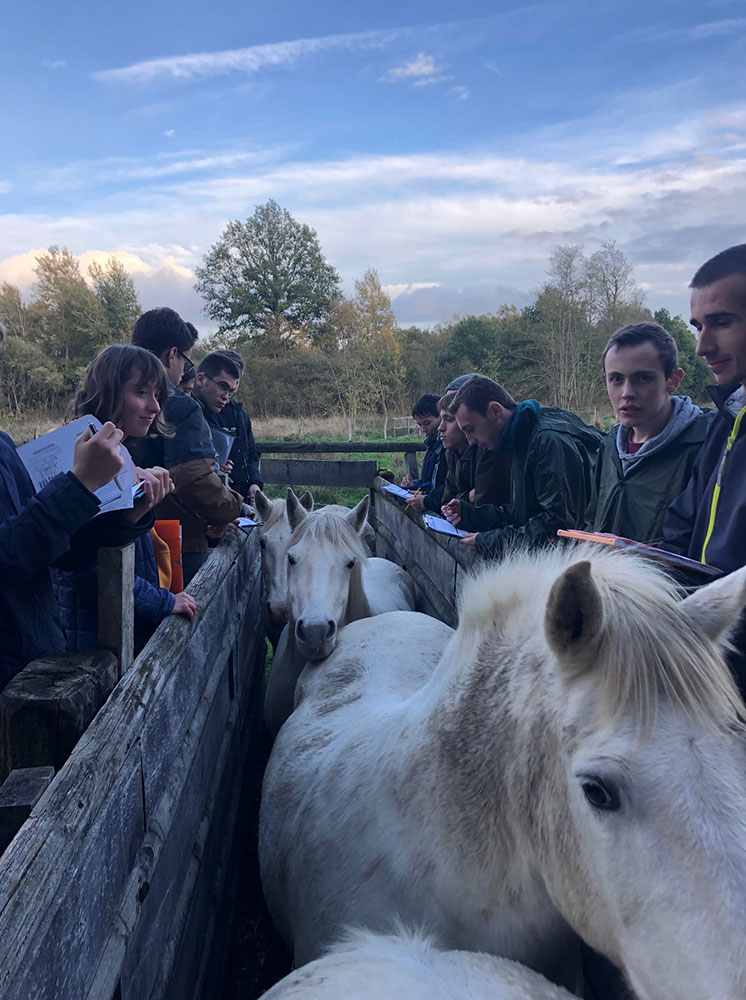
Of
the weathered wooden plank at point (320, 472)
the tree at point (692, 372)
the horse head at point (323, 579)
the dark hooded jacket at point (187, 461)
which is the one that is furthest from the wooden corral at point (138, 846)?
the tree at point (692, 372)

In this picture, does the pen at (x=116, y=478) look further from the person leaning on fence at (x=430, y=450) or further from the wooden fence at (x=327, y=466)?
the wooden fence at (x=327, y=466)

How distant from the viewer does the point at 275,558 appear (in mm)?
4043

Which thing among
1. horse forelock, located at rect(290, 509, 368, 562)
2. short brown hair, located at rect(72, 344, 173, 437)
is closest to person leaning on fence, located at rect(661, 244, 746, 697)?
horse forelock, located at rect(290, 509, 368, 562)

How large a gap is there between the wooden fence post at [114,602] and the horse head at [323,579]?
1.19 m

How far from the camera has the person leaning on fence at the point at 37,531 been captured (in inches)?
57.9

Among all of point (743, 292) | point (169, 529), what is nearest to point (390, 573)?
point (169, 529)

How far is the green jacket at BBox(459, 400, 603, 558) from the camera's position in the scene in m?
2.85

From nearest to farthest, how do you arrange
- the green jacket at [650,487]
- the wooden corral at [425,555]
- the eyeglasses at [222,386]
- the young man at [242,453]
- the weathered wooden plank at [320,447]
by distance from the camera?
the green jacket at [650,487] < the wooden corral at [425,555] < the eyeglasses at [222,386] < the young man at [242,453] < the weathered wooden plank at [320,447]

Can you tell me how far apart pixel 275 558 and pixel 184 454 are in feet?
3.85

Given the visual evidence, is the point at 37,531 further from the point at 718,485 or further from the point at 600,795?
the point at 718,485

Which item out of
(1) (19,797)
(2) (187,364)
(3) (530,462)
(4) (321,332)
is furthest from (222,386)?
(4) (321,332)

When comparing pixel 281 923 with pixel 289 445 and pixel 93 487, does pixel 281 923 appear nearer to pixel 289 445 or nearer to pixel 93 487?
pixel 93 487

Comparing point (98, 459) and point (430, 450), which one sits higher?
point (98, 459)

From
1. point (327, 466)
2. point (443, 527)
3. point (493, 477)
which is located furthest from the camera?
point (327, 466)
